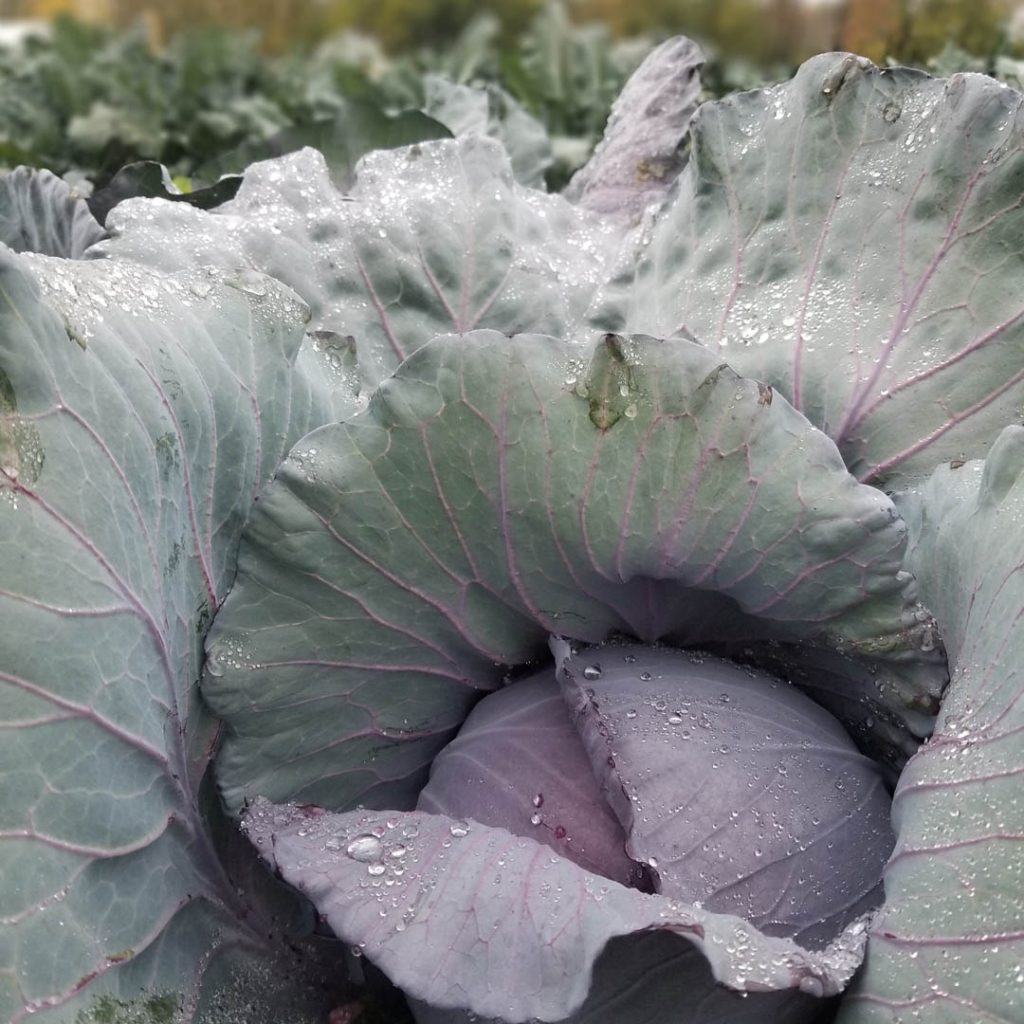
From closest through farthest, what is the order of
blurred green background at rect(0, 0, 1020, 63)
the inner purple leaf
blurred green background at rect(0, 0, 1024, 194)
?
1. the inner purple leaf
2. blurred green background at rect(0, 0, 1024, 194)
3. blurred green background at rect(0, 0, 1020, 63)

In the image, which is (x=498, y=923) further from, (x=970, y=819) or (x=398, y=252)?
(x=398, y=252)

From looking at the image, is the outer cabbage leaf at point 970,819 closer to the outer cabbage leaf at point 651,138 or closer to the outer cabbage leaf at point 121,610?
the outer cabbage leaf at point 121,610

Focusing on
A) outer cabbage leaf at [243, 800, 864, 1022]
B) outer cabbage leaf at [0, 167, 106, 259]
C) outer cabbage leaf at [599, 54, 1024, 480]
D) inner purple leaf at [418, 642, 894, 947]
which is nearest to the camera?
outer cabbage leaf at [243, 800, 864, 1022]

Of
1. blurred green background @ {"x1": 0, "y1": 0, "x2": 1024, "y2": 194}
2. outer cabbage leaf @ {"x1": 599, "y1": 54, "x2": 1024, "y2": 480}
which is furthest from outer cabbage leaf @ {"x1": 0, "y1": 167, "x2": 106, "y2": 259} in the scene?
outer cabbage leaf @ {"x1": 599, "y1": 54, "x2": 1024, "y2": 480}

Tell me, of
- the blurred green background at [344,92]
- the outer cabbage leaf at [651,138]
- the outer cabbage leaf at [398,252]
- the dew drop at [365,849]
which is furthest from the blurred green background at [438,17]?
the dew drop at [365,849]

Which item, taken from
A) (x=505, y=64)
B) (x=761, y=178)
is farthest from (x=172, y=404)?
(x=505, y=64)

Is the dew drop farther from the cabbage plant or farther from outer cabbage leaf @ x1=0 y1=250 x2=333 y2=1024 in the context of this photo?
outer cabbage leaf @ x1=0 y1=250 x2=333 y2=1024
